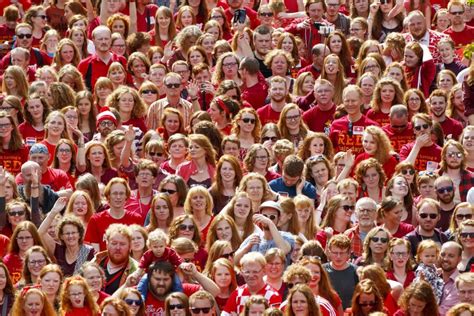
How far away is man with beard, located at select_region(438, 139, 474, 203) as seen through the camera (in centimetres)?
2312

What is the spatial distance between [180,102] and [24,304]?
5446 millimetres

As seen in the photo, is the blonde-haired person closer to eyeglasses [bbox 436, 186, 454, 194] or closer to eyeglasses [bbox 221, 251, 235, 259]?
eyeglasses [bbox 221, 251, 235, 259]

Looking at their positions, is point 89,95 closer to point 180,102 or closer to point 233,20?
point 180,102

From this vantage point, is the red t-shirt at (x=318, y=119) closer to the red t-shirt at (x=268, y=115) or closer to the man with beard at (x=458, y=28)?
the red t-shirt at (x=268, y=115)

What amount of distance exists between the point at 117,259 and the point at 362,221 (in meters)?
2.44

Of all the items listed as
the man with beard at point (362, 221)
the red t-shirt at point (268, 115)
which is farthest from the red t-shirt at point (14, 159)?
the man with beard at point (362, 221)

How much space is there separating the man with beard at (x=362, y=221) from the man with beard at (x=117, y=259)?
2.15m

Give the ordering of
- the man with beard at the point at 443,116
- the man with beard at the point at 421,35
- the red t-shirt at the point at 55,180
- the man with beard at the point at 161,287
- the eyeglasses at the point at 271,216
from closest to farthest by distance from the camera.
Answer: the man with beard at the point at 161,287 < the eyeglasses at the point at 271,216 < the red t-shirt at the point at 55,180 < the man with beard at the point at 443,116 < the man with beard at the point at 421,35

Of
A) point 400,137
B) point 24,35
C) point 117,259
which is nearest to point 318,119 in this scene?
point 400,137

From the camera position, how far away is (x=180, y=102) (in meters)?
25.2

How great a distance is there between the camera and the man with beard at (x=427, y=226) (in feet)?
71.7

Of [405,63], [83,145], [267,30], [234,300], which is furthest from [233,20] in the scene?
[234,300]

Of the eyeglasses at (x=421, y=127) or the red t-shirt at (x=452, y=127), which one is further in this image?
the red t-shirt at (x=452, y=127)

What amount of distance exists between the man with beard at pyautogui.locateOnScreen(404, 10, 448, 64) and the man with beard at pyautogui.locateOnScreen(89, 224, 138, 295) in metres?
6.58
